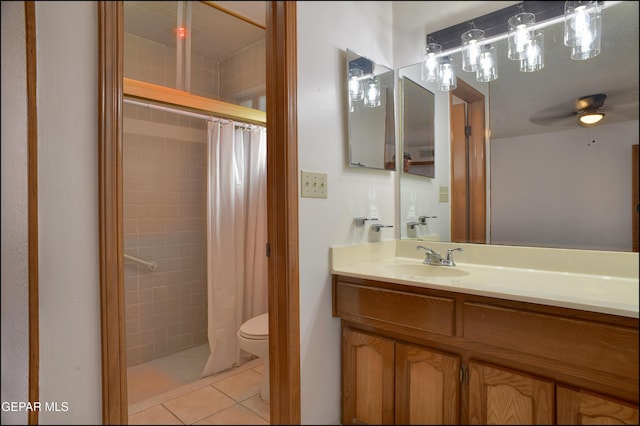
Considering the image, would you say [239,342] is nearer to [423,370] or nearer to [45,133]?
[423,370]

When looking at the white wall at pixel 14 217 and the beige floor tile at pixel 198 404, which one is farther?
the beige floor tile at pixel 198 404

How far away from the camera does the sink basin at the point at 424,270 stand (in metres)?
1.49

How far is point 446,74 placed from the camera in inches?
65.2

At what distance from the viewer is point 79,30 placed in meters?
1.03

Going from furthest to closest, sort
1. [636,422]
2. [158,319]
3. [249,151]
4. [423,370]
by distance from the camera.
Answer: [249,151]
[158,319]
[423,370]
[636,422]

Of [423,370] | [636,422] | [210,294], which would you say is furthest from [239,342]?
[636,422]

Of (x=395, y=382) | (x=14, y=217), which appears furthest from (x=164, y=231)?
(x=395, y=382)

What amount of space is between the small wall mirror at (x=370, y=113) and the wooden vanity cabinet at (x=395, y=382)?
807mm

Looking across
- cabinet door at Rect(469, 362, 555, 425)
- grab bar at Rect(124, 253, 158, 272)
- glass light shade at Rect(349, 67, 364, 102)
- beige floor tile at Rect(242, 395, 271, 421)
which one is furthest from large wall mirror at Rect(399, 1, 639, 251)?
grab bar at Rect(124, 253, 158, 272)

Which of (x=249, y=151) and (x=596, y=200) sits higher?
(x=249, y=151)

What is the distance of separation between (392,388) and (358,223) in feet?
2.30

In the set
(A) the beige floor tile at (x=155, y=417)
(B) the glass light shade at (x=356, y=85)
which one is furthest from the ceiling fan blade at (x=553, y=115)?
(A) the beige floor tile at (x=155, y=417)

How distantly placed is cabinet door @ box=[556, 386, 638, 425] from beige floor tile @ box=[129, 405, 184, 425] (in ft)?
5.12

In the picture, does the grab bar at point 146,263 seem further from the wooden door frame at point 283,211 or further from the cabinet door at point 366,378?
the cabinet door at point 366,378
